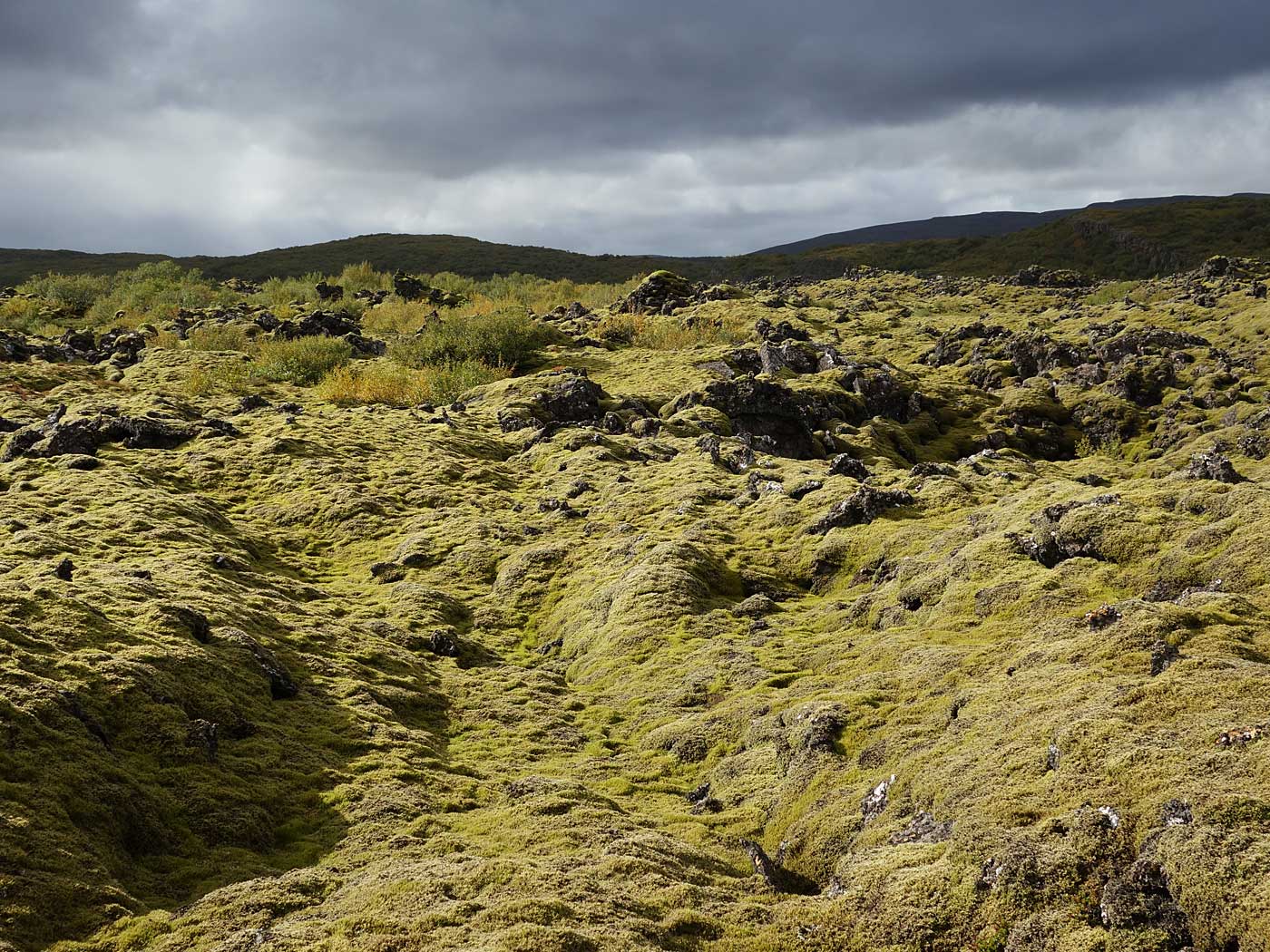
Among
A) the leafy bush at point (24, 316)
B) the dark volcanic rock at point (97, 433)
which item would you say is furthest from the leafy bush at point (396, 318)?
the dark volcanic rock at point (97, 433)

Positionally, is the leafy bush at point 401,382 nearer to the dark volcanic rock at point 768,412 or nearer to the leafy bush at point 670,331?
the leafy bush at point 670,331

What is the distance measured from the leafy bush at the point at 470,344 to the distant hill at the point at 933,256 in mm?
111298

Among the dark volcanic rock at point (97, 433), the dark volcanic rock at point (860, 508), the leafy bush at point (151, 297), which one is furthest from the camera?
the leafy bush at point (151, 297)

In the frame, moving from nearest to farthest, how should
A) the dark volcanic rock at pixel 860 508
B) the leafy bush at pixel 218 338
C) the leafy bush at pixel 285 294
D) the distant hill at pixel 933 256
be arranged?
the dark volcanic rock at pixel 860 508 → the leafy bush at pixel 218 338 → the leafy bush at pixel 285 294 → the distant hill at pixel 933 256

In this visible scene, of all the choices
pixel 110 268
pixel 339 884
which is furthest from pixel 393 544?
pixel 110 268

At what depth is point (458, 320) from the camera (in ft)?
211

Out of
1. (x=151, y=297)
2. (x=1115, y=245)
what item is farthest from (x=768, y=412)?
(x=1115, y=245)

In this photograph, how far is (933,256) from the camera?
174 m

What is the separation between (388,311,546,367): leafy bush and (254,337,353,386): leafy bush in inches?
169

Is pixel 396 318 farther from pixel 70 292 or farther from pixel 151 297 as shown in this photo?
pixel 70 292

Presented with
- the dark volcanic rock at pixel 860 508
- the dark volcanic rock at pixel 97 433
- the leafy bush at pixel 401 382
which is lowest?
the dark volcanic rock at pixel 860 508

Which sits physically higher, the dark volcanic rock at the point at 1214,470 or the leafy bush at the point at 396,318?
the leafy bush at the point at 396,318

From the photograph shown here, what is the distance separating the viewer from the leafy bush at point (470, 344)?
59656mm

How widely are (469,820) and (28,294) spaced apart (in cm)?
10075
